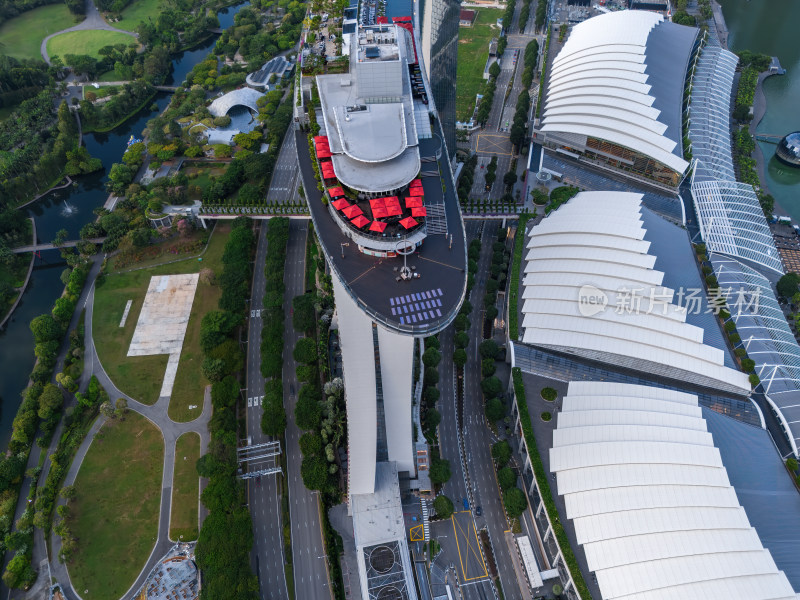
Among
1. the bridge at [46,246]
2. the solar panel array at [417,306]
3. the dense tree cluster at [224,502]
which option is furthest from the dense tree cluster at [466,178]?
the bridge at [46,246]

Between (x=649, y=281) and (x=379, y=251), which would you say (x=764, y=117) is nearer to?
(x=649, y=281)

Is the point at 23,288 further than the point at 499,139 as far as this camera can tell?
No

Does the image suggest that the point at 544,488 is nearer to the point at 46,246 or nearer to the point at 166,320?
the point at 166,320

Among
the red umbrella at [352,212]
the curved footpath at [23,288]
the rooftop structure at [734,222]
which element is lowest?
the curved footpath at [23,288]

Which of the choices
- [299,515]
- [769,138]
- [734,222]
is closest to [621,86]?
[734,222]

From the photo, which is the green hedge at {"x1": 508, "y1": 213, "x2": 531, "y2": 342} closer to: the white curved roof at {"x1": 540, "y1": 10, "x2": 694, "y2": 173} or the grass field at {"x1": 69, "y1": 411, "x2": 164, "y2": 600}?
the white curved roof at {"x1": 540, "y1": 10, "x2": 694, "y2": 173}

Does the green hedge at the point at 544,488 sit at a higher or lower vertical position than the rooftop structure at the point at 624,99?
lower

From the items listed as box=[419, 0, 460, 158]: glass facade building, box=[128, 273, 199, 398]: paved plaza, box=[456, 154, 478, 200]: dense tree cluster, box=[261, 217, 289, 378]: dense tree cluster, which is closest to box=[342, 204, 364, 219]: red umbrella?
box=[261, 217, 289, 378]: dense tree cluster

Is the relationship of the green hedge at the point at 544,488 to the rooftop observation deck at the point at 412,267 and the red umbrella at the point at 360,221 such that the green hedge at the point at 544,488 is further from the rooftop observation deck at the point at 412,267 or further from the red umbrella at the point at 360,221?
the red umbrella at the point at 360,221
